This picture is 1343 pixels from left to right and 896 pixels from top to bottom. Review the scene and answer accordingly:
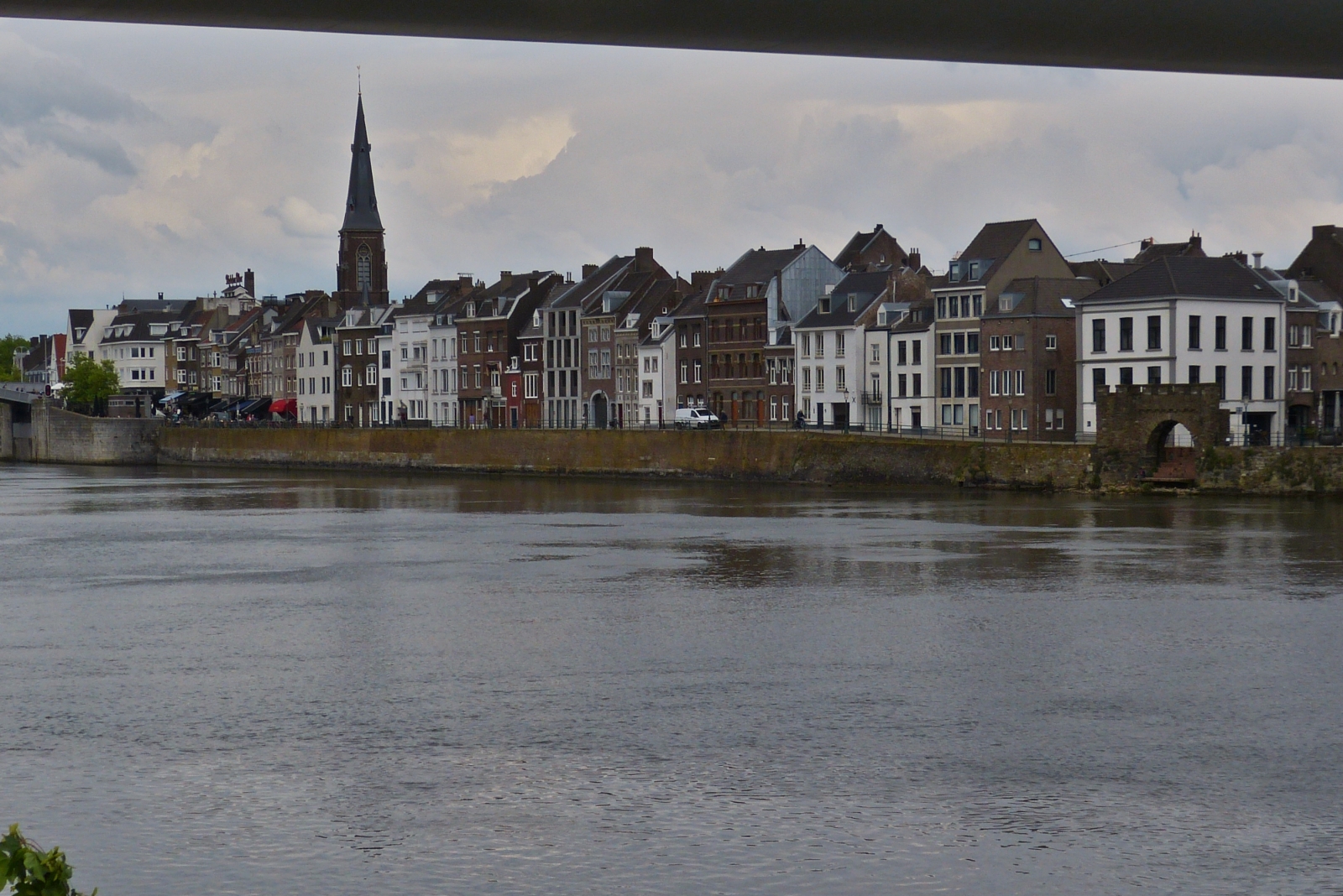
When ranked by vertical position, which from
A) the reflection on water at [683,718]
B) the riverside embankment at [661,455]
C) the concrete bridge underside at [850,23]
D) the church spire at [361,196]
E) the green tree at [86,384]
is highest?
the church spire at [361,196]

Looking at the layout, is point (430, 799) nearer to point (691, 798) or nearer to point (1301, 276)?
point (691, 798)

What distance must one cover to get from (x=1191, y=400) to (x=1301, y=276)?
1972cm

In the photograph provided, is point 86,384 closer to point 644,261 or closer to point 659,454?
point 644,261

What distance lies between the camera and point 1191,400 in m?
46.9

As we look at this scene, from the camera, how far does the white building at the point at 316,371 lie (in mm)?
101000

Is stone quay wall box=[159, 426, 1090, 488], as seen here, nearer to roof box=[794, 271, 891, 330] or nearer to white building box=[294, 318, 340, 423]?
roof box=[794, 271, 891, 330]

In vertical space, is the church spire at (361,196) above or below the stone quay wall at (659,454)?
above

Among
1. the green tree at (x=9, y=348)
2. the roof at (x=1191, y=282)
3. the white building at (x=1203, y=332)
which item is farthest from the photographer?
the green tree at (x=9, y=348)

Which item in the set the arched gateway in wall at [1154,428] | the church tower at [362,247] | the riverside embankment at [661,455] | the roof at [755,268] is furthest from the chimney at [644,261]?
the arched gateway in wall at [1154,428]

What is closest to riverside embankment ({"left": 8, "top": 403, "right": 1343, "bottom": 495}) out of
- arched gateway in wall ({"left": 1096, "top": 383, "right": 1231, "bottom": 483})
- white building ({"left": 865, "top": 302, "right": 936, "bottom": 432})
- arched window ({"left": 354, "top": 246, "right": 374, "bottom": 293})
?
arched gateway in wall ({"left": 1096, "top": 383, "right": 1231, "bottom": 483})

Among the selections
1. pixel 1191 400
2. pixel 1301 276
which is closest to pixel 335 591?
pixel 1191 400

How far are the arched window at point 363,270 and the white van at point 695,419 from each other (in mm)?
41145

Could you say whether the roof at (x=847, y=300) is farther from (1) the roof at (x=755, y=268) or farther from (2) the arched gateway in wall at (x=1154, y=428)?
(2) the arched gateway in wall at (x=1154, y=428)

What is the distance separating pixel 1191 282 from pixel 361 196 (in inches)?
2475
